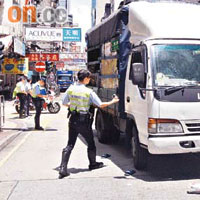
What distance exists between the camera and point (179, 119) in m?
6.34

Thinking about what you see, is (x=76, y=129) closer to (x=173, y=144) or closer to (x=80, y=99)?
(x=80, y=99)

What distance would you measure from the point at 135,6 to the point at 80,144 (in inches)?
179

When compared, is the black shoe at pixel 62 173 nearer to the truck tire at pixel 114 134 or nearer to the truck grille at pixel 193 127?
the truck grille at pixel 193 127

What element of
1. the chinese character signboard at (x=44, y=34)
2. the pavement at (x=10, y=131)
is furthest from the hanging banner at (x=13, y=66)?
the pavement at (x=10, y=131)

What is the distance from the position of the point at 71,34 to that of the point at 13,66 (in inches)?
211

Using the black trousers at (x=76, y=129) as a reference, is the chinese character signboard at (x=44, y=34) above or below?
above

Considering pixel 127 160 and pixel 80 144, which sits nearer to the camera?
→ pixel 127 160

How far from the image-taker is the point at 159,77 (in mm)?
6523

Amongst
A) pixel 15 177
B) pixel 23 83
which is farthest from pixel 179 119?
pixel 23 83

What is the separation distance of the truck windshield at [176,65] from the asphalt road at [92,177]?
1.61 metres

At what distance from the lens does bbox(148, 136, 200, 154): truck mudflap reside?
629 cm

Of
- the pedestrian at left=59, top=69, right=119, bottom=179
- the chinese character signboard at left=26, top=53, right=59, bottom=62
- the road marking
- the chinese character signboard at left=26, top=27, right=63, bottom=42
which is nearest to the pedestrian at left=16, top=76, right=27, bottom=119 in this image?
the road marking

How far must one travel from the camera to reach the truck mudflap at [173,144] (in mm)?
6289

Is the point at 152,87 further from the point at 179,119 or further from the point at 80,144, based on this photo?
the point at 80,144
